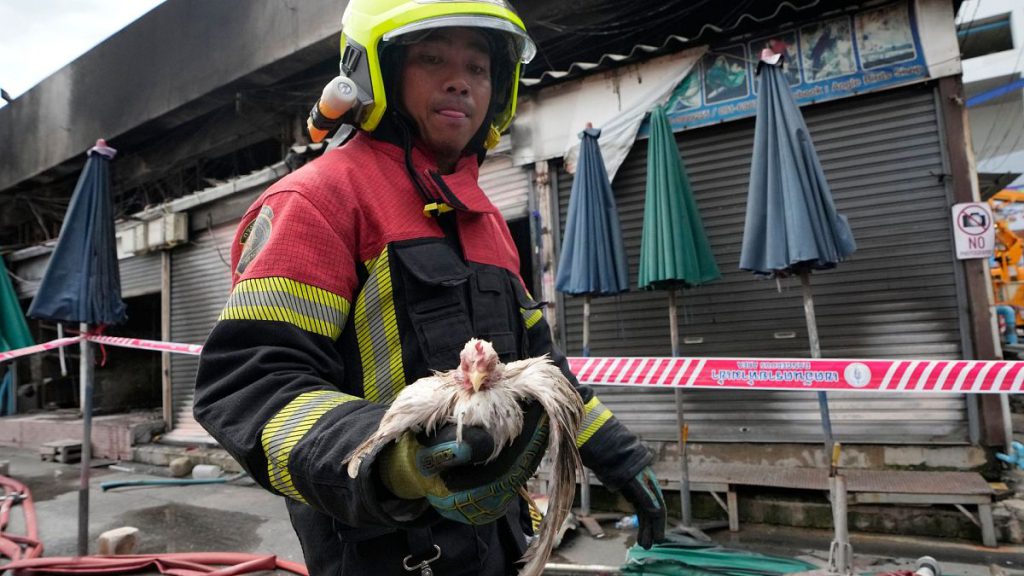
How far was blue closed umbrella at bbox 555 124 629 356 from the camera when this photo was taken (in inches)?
204

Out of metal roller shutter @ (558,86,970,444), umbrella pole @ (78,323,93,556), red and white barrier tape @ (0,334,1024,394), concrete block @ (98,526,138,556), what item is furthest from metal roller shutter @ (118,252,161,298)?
red and white barrier tape @ (0,334,1024,394)

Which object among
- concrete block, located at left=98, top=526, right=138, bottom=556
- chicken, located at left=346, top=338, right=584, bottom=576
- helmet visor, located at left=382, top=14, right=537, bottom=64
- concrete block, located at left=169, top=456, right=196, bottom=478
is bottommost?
concrete block, located at left=169, top=456, right=196, bottom=478

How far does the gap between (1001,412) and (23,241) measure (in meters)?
20.1

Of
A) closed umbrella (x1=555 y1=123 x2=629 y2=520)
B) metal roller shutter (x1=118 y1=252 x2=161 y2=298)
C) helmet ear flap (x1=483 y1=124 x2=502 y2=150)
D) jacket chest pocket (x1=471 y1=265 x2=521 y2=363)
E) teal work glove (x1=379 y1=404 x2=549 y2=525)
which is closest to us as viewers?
teal work glove (x1=379 y1=404 x2=549 y2=525)

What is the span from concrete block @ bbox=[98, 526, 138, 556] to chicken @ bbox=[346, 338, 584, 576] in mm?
5010

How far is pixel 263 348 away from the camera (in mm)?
1075

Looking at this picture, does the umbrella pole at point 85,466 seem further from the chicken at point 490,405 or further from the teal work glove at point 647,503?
the chicken at point 490,405

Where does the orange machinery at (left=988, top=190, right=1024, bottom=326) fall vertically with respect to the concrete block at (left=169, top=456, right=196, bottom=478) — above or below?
above

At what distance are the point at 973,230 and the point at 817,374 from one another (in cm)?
240

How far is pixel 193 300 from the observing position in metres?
9.59

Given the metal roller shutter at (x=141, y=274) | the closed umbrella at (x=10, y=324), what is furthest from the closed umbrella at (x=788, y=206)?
the metal roller shutter at (x=141, y=274)

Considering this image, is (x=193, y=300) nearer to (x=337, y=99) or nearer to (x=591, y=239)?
(x=591, y=239)

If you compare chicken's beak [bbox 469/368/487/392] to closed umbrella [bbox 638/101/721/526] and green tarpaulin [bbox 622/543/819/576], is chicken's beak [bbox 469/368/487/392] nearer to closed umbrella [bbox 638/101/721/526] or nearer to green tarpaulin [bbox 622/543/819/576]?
green tarpaulin [bbox 622/543/819/576]

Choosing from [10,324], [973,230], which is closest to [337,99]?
[973,230]
